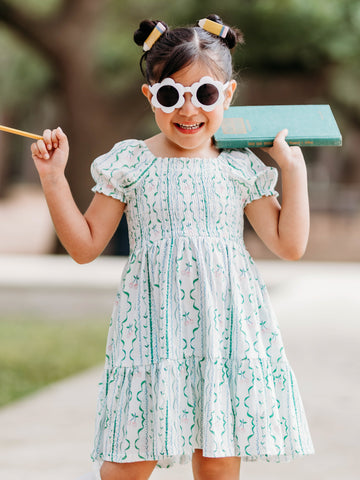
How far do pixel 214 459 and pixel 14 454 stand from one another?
1745 millimetres

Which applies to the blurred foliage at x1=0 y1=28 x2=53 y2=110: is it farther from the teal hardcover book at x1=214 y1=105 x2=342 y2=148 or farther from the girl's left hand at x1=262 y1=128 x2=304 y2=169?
the girl's left hand at x1=262 y1=128 x2=304 y2=169

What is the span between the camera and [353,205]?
2680cm

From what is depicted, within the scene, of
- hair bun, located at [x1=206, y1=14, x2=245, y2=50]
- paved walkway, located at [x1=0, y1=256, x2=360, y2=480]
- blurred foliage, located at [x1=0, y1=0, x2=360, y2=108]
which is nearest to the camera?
hair bun, located at [x1=206, y1=14, x2=245, y2=50]

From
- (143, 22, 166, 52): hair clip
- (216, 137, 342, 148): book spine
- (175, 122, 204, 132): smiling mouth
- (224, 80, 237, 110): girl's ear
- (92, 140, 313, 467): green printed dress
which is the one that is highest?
(143, 22, 166, 52): hair clip

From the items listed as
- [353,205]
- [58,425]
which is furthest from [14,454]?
[353,205]

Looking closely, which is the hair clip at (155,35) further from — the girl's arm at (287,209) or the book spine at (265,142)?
the girl's arm at (287,209)

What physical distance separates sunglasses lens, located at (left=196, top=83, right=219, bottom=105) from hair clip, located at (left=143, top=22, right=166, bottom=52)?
24cm

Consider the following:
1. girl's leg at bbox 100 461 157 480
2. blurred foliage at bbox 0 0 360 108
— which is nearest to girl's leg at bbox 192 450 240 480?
girl's leg at bbox 100 461 157 480

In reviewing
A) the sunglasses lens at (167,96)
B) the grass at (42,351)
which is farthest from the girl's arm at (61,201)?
the grass at (42,351)

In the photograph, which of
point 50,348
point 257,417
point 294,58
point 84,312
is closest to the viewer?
point 257,417

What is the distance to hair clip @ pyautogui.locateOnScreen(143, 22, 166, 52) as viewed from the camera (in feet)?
8.87

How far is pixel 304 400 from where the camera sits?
5.19 m

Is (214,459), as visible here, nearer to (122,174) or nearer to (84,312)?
(122,174)

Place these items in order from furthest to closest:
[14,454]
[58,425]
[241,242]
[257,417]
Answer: [58,425] → [14,454] → [241,242] → [257,417]
